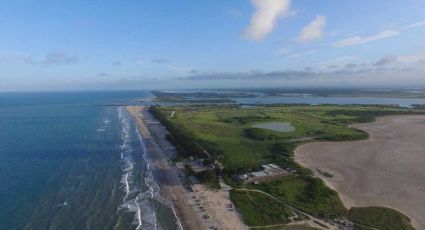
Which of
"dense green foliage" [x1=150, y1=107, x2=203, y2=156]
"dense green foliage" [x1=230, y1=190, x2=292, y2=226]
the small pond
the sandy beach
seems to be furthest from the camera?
the small pond

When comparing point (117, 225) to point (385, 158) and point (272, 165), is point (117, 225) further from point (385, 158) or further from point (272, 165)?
point (385, 158)

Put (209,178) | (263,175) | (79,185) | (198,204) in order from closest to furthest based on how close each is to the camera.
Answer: (198,204) → (79,185) → (209,178) → (263,175)

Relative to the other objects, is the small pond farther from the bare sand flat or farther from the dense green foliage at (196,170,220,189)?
the dense green foliage at (196,170,220,189)

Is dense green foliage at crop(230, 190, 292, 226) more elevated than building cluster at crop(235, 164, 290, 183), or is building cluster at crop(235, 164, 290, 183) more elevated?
building cluster at crop(235, 164, 290, 183)

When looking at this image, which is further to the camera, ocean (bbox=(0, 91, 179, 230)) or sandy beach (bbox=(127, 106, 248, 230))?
ocean (bbox=(0, 91, 179, 230))

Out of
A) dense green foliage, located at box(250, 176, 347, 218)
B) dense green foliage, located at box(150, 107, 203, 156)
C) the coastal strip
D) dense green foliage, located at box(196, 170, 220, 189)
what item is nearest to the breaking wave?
the coastal strip

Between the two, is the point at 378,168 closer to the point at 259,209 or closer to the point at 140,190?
the point at 259,209

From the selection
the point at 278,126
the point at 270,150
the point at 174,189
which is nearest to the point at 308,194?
the point at 174,189
